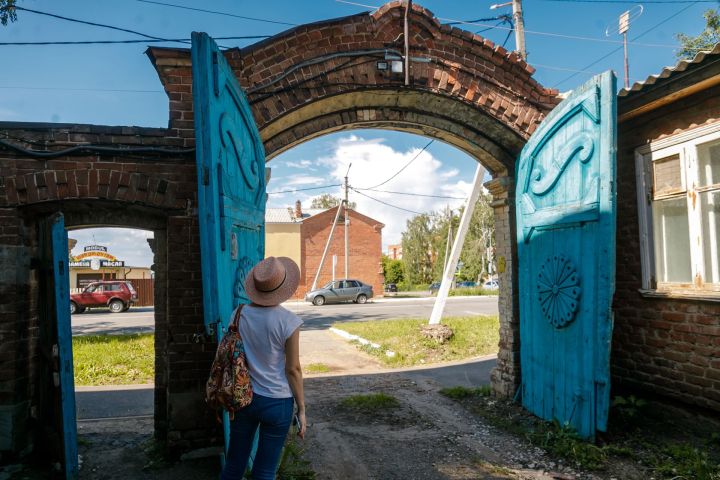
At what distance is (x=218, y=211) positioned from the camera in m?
3.14

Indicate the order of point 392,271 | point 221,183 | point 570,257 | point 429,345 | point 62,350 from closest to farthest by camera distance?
1. point 221,183
2. point 62,350
3. point 570,257
4. point 429,345
5. point 392,271

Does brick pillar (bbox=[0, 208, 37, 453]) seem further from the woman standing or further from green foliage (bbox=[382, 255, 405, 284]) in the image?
green foliage (bbox=[382, 255, 405, 284])

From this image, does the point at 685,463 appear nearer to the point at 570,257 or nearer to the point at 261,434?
the point at 570,257

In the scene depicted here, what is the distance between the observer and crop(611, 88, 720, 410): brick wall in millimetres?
4160

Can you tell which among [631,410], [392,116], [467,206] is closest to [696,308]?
[631,410]

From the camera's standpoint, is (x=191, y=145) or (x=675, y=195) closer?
(x=191, y=145)

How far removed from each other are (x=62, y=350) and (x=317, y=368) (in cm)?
545

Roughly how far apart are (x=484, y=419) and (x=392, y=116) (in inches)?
153

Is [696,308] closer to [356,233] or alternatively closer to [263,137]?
[263,137]

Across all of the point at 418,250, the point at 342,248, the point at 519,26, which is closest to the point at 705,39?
the point at 519,26

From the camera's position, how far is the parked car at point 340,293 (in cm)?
2406

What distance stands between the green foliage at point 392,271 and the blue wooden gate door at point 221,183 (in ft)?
116

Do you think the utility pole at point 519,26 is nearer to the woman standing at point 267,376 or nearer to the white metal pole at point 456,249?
the white metal pole at point 456,249

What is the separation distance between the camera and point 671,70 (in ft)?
13.4
